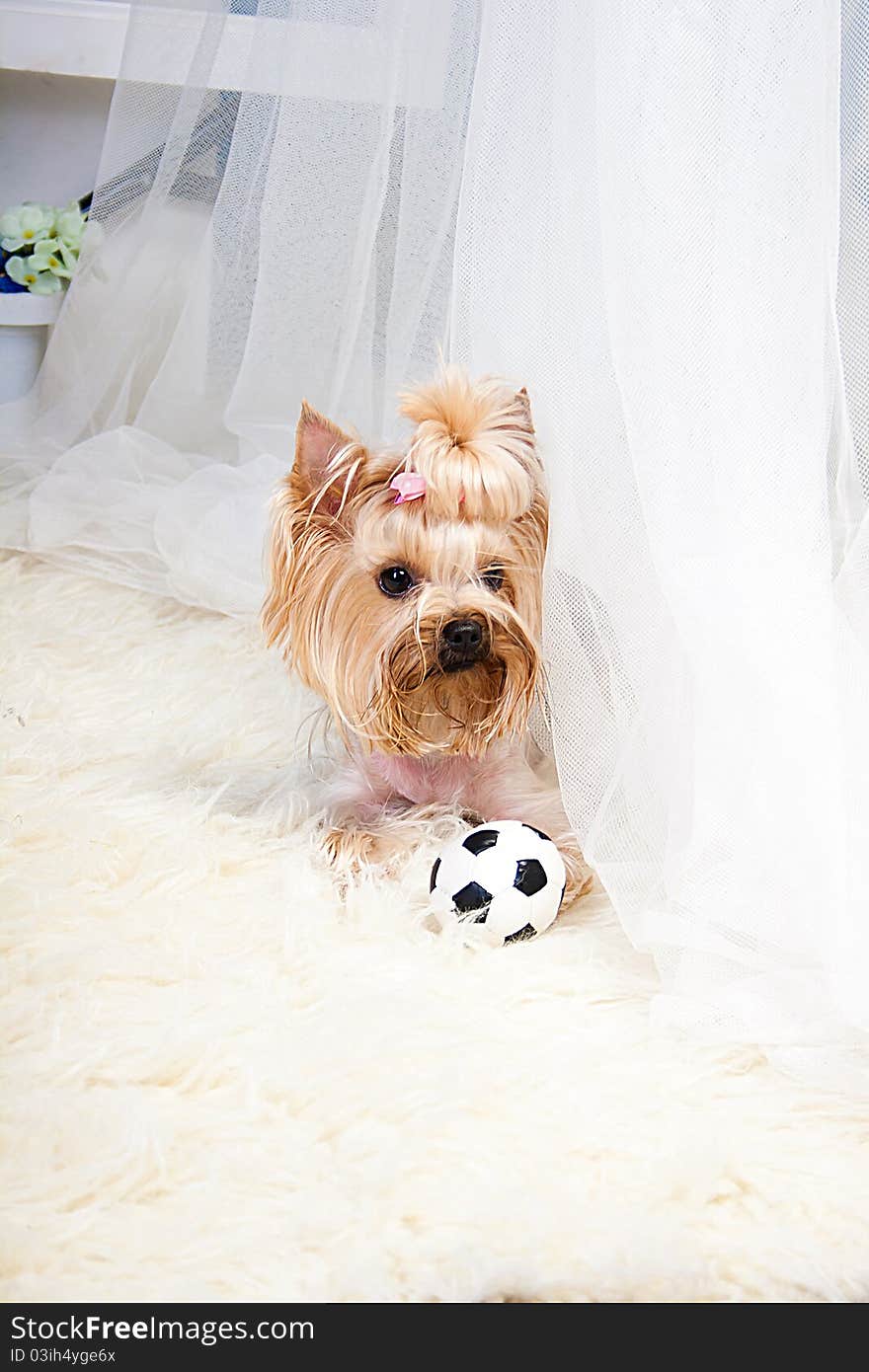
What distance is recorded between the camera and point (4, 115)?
3.26 meters

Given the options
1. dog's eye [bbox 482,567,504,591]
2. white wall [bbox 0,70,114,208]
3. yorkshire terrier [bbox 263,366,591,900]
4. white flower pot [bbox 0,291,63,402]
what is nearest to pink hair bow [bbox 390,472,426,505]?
yorkshire terrier [bbox 263,366,591,900]

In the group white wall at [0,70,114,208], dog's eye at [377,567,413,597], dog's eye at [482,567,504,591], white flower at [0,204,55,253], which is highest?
white wall at [0,70,114,208]

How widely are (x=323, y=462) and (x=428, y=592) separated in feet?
0.66

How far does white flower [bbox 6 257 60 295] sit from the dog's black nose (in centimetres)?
182

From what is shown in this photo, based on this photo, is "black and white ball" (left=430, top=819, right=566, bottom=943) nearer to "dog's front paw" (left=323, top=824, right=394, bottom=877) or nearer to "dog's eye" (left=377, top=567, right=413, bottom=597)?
"dog's front paw" (left=323, top=824, right=394, bottom=877)

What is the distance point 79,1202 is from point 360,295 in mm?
1592

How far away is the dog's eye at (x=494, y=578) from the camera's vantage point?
Result: 4.95 ft

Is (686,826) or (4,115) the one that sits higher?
(4,115)

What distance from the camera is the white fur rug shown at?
0.93 meters

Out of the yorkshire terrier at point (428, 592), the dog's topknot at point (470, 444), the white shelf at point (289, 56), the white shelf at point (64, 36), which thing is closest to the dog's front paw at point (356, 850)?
the yorkshire terrier at point (428, 592)

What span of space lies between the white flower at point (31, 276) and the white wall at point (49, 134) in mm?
535

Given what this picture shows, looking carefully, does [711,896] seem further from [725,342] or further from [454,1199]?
[725,342]
